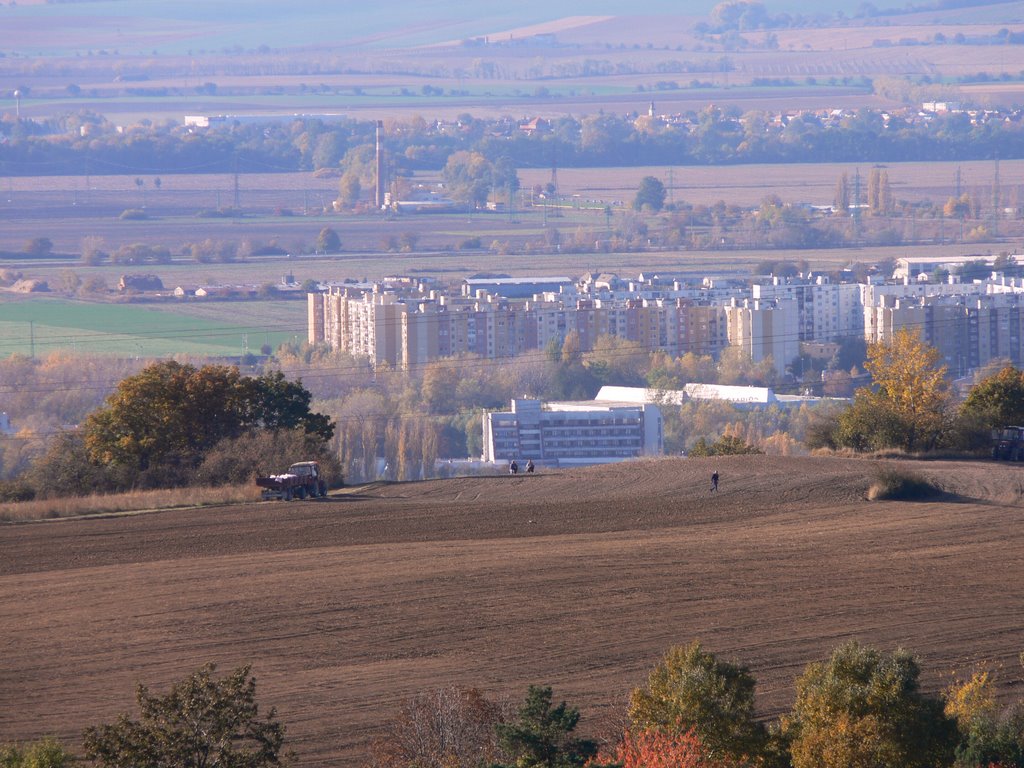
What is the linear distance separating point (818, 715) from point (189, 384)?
17680 mm

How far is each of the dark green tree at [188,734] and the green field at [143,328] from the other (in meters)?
55.4

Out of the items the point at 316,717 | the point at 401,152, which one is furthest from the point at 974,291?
the point at 401,152

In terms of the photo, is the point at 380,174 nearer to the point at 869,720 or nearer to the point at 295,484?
the point at 295,484

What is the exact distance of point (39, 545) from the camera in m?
22.5

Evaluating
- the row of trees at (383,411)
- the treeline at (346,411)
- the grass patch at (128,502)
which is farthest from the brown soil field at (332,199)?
the grass patch at (128,502)

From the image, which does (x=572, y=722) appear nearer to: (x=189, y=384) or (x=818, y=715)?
(x=818, y=715)

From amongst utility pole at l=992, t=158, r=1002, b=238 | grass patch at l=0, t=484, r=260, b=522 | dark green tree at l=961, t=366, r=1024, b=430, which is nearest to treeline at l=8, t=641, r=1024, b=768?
grass patch at l=0, t=484, r=260, b=522

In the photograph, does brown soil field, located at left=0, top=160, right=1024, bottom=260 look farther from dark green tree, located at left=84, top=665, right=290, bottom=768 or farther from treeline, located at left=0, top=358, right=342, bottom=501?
dark green tree, located at left=84, top=665, right=290, bottom=768

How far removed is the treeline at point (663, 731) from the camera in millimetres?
11367

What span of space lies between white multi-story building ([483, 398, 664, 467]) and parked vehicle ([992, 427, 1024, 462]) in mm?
21713

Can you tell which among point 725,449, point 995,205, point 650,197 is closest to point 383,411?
point 725,449

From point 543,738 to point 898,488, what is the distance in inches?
596

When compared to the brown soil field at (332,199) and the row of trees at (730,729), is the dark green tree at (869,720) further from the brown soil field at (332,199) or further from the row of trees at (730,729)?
the brown soil field at (332,199)

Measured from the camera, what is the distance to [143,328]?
75.3 meters
